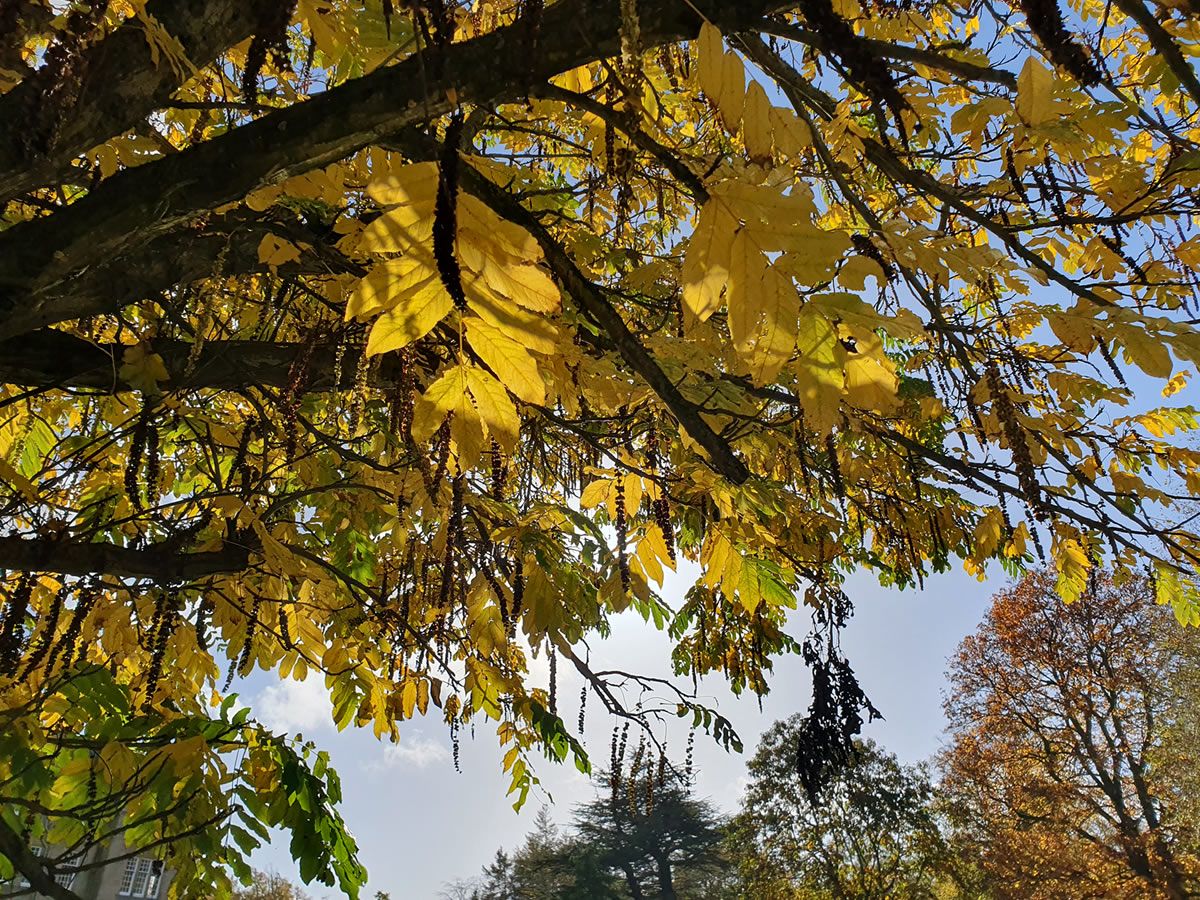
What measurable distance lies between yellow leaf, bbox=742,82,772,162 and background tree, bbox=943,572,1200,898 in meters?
17.7

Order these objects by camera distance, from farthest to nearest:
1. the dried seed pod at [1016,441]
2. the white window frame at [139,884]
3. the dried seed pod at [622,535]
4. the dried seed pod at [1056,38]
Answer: the white window frame at [139,884]
the dried seed pod at [622,535]
the dried seed pod at [1016,441]
the dried seed pod at [1056,38]

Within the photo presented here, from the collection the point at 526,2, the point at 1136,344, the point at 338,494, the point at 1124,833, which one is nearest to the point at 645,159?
the point at 526,2

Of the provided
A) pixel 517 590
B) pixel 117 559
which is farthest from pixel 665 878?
pixel 117 559

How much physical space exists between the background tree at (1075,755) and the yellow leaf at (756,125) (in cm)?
1773

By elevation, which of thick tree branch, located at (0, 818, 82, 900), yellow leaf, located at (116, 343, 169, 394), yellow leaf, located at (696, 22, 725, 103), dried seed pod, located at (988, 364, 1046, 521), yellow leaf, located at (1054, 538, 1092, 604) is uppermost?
yellow leaf, located at (116, 343, 169, 394)

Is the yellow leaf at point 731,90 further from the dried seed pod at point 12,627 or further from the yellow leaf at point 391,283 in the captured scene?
the dried seed pod at point 12,627

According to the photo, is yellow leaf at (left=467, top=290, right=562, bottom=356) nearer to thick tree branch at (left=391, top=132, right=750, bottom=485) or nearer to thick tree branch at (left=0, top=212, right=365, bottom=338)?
thick tree branch at (left=391, top=132, right=750, bottom=485)

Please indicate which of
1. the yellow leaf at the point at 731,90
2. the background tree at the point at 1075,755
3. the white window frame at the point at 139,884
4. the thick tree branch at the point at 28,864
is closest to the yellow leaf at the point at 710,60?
the yellow leaf at the point at 731,90

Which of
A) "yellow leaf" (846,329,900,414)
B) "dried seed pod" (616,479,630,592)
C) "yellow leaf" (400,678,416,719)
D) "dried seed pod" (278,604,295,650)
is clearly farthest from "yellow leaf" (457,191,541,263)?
"yellow leaf" (400,678,416,719)

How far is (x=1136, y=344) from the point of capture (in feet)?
3.57

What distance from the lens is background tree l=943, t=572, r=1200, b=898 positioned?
1437cm

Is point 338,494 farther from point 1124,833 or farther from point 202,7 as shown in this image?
point 1124,833

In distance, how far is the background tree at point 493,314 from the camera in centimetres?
95

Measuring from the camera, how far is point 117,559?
7.27 ft
